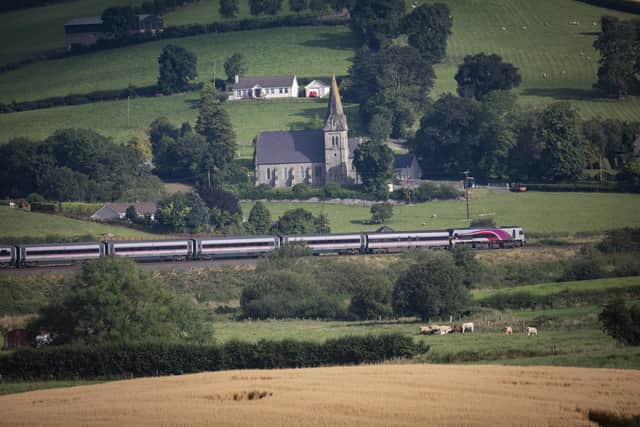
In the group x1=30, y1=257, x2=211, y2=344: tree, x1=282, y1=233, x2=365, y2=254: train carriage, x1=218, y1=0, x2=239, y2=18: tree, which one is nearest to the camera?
x1=30, y1=257, x2=211, y2=344: tree

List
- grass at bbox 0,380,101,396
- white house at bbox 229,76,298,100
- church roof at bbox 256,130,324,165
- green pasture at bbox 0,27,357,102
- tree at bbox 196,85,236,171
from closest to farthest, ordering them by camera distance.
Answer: grass at bbox 0,380,101,396, tree at bbox 196,85,236,171, church roof at bbox 256,130,324,165, white house at bbox 229,76,298,100, green pasture at bbox 0,27,357,102

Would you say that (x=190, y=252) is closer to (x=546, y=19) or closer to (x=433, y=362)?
(x=433, y=362)

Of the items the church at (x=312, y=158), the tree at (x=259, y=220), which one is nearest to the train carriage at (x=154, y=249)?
the tree at (x=259, y=220)

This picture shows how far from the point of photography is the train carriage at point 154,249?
322 ft

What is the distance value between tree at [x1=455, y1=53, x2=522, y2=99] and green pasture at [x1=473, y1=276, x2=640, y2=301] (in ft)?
252

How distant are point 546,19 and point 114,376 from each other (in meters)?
143

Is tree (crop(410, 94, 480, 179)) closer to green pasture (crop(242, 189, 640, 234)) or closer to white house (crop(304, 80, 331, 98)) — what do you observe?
green pasture (crop(242, 189, 640, 234))

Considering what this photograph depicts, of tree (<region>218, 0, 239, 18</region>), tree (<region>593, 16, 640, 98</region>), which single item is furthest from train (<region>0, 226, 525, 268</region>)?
tree (<region>218, 0, 239, 18</region>)

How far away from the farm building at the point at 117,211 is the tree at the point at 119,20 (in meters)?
75.6

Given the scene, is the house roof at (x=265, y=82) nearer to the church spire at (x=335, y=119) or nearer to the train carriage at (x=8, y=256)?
the church spire at (x=335, y=119)

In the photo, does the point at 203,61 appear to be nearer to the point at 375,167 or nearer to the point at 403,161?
the point at 403,161

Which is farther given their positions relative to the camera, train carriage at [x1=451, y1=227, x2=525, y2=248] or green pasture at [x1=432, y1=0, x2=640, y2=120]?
green pasture at [x1=432, y1=0, x2=640, y2=120]

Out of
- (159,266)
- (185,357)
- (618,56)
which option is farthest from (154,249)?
(618,56)

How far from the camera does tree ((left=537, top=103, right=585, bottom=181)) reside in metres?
132
